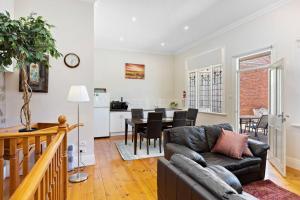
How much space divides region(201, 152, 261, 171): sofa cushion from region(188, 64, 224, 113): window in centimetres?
272

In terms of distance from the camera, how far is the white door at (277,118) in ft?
10.6

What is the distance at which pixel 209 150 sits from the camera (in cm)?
296

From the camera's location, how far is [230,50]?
4.92 m

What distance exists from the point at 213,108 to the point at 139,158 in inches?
114

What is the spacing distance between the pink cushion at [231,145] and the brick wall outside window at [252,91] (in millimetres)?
5255

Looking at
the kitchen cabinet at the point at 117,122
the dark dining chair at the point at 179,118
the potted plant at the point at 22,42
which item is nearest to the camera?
the potted plant at the point at 22,42

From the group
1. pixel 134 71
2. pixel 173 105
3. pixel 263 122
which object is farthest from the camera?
pixel 173 105

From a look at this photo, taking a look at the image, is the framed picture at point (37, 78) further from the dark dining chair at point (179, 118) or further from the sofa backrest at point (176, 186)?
the dark dining chair at point (179, 118)

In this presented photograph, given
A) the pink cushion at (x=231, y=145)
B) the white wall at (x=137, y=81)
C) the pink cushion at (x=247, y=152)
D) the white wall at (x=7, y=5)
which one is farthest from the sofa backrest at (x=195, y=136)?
the white wall at (x=137, y=81)

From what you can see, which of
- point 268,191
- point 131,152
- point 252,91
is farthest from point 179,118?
point 252,91

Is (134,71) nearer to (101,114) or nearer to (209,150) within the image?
(101,114)

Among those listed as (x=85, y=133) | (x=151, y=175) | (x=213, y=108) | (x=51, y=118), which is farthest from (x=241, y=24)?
(x=51, y=118)

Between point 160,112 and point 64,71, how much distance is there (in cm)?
223

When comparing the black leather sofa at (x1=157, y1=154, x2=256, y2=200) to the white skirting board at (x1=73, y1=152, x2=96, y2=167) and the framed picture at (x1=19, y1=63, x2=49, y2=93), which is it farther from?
the framed picture at (x1=19, y1=63, x2=49, y2=93)
